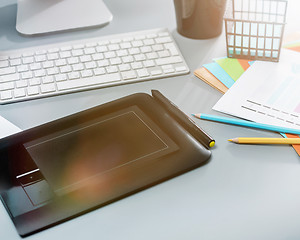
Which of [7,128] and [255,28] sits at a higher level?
[255,28]

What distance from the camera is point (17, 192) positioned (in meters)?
0.62

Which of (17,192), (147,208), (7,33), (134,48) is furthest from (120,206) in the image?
(7,33)

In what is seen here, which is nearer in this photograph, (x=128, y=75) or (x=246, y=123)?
(x=246, y=123)

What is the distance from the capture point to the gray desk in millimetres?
570

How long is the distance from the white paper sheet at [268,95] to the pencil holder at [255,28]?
30 mm

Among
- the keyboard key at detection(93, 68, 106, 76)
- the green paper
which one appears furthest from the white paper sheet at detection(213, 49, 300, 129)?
the keyboard key at detection(93, 68, 106, 76)

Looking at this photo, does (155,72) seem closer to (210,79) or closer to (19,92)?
(210,79)

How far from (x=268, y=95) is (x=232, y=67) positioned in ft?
0.41

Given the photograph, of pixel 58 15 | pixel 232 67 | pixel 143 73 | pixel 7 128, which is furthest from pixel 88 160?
pixel 58 15

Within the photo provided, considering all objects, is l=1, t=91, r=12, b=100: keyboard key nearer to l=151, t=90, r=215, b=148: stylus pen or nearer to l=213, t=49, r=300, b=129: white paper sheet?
l=151, t=90, r=215, b=148: stylus pen

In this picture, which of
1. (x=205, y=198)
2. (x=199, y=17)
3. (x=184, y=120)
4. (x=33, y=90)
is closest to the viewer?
(x=205, y=198)

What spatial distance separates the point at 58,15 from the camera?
105 cm

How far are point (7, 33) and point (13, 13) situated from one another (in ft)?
0.35

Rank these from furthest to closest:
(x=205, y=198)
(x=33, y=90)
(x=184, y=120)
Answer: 1. (x=33, y=90)
2. (x=184, y=120)
3. (x=205, y=198)
